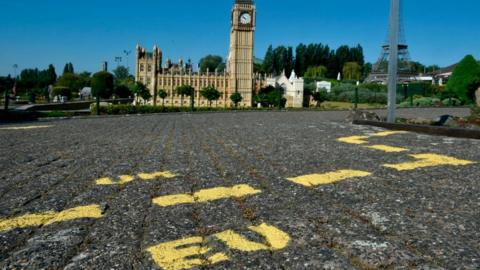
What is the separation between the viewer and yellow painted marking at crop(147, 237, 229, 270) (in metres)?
2.39

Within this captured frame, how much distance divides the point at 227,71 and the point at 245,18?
42.2 feet

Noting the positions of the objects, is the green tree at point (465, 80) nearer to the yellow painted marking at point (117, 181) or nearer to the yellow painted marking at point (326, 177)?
the yellow painted marking at point (326, 177)

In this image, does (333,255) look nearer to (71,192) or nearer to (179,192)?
(179,192)

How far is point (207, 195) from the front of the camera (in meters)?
3.99

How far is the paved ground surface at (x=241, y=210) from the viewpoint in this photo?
249cm

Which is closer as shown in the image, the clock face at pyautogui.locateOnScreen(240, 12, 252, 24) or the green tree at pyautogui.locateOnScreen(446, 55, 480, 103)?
the green tree at pyautogui.locateOnScreen(446, 55, 480, 103)

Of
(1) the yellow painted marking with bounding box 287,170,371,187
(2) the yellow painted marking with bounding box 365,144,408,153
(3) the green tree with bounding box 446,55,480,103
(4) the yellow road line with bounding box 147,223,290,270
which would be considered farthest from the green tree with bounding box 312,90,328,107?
(4) the yellow road line with bounding box 147,223,290,270

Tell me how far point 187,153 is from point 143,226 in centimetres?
371

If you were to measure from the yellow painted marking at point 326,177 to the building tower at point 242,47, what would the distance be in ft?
272

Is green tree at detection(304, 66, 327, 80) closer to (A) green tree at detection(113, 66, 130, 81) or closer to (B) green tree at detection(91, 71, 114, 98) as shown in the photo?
(B) green tree at detection(91, 71, 114, 98)

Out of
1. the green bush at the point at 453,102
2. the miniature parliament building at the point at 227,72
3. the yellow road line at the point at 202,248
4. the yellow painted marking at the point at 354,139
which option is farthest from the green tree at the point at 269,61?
the yellow road line at the point at 202,248

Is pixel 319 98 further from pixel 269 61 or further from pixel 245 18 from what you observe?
pixel 269 61

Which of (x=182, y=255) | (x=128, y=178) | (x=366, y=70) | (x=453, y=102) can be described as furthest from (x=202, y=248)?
(x=366, y=70)

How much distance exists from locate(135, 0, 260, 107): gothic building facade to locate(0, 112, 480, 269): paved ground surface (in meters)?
80.8
